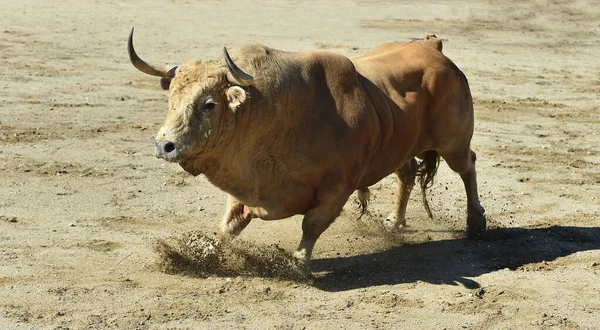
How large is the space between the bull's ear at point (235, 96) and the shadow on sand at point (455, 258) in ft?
5.27

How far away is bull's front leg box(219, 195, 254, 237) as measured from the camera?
8812mm

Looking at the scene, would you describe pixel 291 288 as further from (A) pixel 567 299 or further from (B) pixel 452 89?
(B) pixel 452 89

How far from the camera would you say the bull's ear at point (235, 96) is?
7.77 metres

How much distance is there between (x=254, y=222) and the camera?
399 inches

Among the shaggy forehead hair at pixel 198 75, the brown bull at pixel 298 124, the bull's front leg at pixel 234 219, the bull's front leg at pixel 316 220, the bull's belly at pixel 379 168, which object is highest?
the shaggy forehead hair at pixel 198 75

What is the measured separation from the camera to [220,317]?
24.3 feet

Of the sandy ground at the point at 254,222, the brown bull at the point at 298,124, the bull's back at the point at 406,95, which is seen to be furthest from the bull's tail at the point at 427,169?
the brown bull at the point at 298,124

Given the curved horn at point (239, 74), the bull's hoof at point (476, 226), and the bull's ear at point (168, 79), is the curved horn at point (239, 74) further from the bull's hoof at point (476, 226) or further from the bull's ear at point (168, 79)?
the bull's hoof at point (476, 226)

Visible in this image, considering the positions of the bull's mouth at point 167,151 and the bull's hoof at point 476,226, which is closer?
the bull's mouth at point 167,151

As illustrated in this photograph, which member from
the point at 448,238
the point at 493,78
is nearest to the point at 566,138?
the point at 493,78

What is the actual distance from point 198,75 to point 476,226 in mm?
3517

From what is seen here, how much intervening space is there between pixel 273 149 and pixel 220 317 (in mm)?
1534

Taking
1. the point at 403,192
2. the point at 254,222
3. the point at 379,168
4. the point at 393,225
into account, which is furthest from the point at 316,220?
the point at 403,192

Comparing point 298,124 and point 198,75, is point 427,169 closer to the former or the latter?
point 298,124
